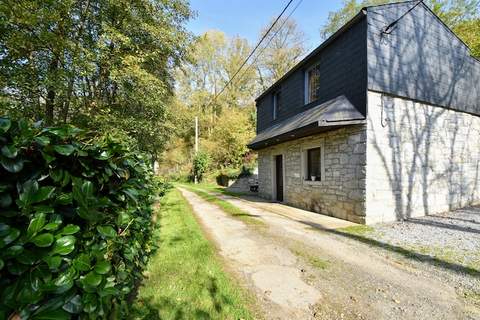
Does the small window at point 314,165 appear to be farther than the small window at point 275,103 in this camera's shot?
No

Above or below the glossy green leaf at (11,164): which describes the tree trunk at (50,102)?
above

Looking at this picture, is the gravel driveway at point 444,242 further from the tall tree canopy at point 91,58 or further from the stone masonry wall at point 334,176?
the tall tree canopy at point 91,58

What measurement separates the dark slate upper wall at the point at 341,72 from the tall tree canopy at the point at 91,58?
5.02 m

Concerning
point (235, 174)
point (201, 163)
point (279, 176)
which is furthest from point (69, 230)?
point (201, 163)

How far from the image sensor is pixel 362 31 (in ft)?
20.3

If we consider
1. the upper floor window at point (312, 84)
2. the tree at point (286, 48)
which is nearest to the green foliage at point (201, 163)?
the tree at point (286, 48)

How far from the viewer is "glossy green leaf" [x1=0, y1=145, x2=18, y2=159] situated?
0.92m

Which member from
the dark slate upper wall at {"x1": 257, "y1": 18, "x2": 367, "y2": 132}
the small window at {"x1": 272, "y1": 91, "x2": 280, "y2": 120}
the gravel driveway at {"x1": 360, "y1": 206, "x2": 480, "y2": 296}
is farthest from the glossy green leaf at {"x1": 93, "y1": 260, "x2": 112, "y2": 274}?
the small window at {"x1": 272, "y1": 91, "x2": 280, "y2": 120}

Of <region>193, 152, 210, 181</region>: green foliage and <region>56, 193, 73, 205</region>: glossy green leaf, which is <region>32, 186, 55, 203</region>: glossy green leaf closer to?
<region>56, 193, 73, 205</region>: glossy green leaf

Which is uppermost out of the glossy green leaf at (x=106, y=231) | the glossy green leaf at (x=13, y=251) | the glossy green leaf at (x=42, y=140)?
the glossy green leaf at (x=42, y=140)

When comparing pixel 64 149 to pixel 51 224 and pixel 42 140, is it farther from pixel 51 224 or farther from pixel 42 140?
pixel 51 224

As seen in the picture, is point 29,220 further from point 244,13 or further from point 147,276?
point 244,13

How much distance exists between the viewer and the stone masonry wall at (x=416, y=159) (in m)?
6.17

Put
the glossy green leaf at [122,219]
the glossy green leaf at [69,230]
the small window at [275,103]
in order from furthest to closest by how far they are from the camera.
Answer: the small window at [275,103] → the glossy green leaf at [122,219] → the glossy green leaf at [69,230]
